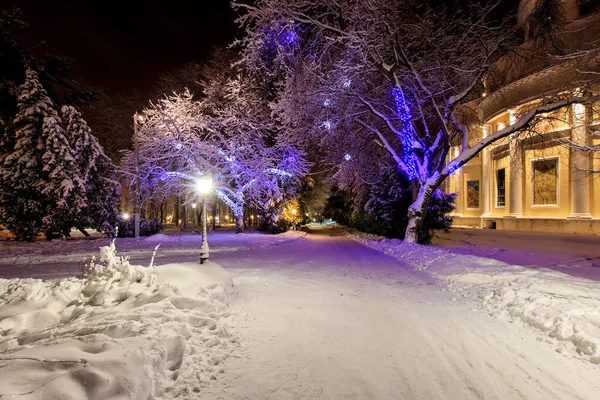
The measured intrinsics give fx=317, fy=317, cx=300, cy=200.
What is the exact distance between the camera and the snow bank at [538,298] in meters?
4.65

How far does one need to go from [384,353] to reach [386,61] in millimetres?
13819

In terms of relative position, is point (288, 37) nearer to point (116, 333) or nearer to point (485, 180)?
point (116, 333)

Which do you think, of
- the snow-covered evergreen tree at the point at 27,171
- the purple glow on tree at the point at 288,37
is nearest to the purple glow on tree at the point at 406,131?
the purple glow on tree at the point at 288,37

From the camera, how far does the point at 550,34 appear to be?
8.41 metres

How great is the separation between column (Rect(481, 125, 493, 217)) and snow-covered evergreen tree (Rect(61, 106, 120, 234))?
32.0 m

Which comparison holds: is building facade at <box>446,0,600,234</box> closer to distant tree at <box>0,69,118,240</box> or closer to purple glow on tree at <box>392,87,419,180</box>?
purple glow on tree at <box>392,87,419,180</box>

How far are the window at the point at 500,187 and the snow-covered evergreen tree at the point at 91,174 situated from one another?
105 ft

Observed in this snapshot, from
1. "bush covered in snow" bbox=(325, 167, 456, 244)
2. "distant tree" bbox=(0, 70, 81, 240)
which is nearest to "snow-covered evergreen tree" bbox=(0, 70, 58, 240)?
"distant tree" bbox=(0, 70, 81, 240)

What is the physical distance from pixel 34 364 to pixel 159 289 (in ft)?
9.86

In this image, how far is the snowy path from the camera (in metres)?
3.61

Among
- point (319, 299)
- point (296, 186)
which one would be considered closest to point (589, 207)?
point (296, 186)

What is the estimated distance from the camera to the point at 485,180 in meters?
31.3

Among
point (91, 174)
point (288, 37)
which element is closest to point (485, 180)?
point (288, 37)

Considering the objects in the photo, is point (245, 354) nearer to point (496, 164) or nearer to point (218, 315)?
point (218, 315)
